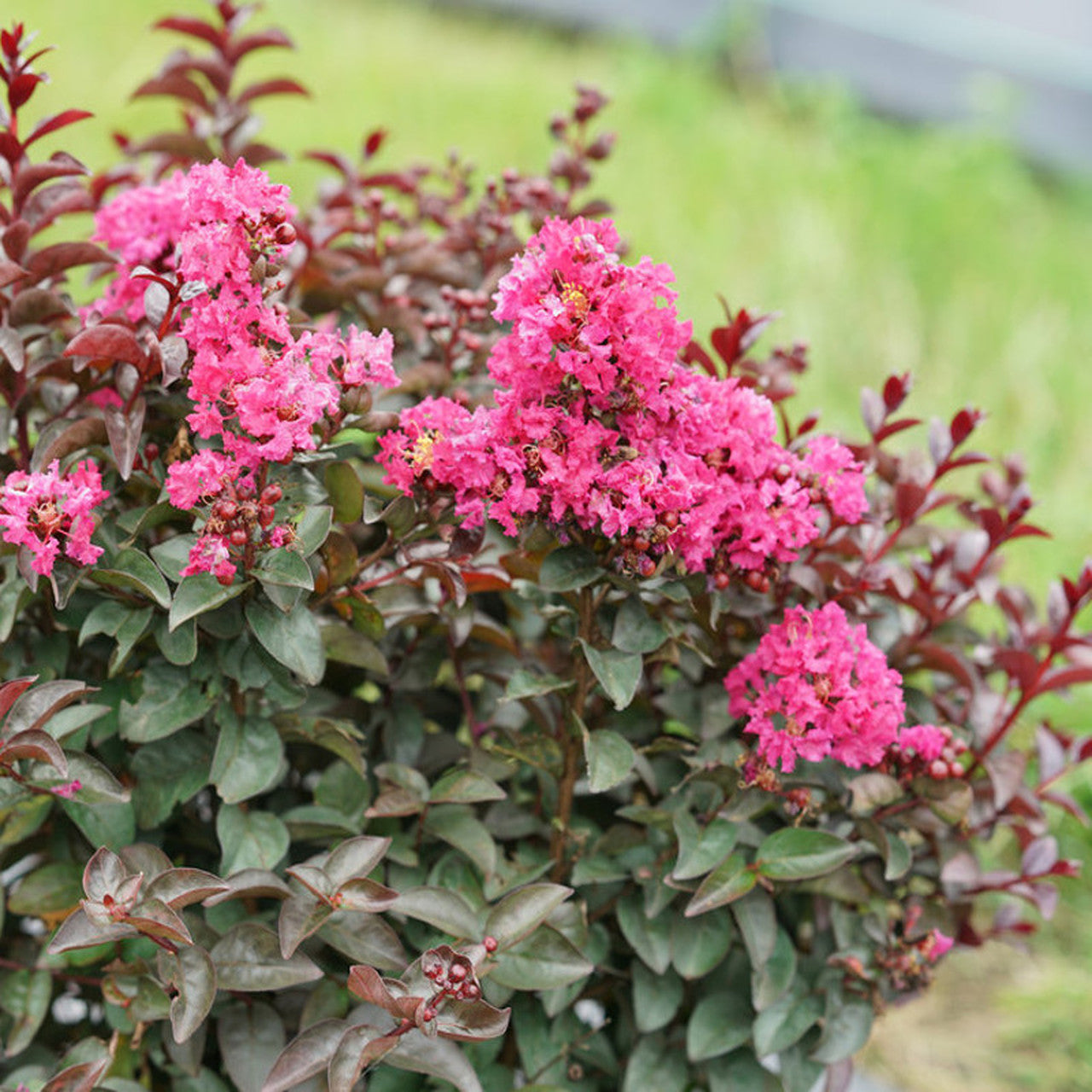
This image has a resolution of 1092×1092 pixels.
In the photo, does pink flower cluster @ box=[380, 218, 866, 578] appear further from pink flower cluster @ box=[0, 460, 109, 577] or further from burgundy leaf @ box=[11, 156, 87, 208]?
burgundy leaf @ box=[11, 156, 87, 208]

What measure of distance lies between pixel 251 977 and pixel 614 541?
47 centimetres

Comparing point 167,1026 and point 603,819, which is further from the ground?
point 603,819

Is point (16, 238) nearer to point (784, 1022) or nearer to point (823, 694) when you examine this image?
point (823, 694)

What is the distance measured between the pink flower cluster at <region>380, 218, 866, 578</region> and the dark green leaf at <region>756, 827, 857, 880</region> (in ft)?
0.85

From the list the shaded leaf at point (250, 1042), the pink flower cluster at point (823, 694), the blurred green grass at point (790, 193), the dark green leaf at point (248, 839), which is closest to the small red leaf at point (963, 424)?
the pink flower cluster at point (823, 694)

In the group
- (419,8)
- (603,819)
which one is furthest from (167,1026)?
(419,8)

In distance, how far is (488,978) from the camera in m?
1.17

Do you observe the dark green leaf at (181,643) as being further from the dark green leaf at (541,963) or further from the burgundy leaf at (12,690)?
the dark green leaf at (541,963)

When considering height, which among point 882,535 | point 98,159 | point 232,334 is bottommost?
point 98,159

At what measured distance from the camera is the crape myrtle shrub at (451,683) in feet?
3.46

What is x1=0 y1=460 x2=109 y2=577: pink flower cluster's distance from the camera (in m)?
1.03

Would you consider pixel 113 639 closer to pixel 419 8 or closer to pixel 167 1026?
pixel 167 1026

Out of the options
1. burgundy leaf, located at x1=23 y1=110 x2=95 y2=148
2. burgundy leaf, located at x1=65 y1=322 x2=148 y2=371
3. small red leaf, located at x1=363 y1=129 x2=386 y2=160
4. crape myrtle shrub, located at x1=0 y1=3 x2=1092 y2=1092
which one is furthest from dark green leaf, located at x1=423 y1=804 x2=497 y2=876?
small red leaf, located at x1=363 y1=129 x2=386 y2=160

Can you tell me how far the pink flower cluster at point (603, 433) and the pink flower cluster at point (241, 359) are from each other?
0.10 metres
